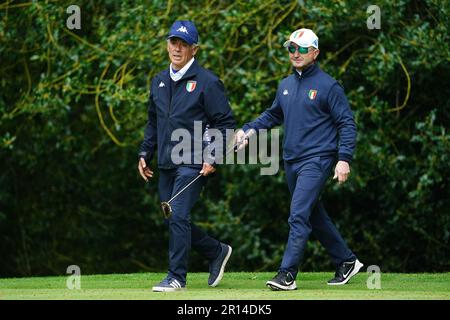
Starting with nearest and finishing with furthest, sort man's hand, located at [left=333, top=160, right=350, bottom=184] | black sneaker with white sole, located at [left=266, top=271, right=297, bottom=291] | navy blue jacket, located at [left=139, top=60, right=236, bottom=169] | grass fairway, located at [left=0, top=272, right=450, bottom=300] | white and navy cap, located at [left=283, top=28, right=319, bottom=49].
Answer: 1. grass fairway, located at [left=0, top=272, right=450, bottom=300]
2. black sneaker with white sole, located at [left=266, top=271, right=297, bottom=291]
3. man's hand, located at [left=333, top=160, right=350, bottom=184]
4. navy blue jacket, located at [left=139, top=60, right=236, bottom=169]
5. white and navy cap, located at [left=283, top=28, right=319, bottom=49]

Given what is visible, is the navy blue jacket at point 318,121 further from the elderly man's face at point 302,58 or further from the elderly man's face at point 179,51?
the elderly man's face at point 179,51

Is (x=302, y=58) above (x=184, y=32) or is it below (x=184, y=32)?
below

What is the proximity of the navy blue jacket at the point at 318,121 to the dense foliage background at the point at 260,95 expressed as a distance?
3737 mm

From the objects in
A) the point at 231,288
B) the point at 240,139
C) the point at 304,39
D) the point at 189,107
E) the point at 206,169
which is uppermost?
the point at 304,39

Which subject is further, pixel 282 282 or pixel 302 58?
pixel 302 58

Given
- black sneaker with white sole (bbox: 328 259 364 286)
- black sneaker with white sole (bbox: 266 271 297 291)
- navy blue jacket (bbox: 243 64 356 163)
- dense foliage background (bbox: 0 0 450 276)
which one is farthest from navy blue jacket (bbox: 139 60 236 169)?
dense foliage background (bbox: 0 0 450 276)

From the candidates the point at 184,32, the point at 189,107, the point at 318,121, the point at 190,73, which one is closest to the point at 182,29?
the point at 184,32

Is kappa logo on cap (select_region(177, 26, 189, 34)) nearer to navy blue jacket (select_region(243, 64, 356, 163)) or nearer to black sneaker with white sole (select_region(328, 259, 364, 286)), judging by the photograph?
navy blue jacket (select_region(243, 64, 356, 163))

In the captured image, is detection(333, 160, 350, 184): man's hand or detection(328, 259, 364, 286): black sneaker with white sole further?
detection(328, 259, 364, 286): black sneaker with white sole

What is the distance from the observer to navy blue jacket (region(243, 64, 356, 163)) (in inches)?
337

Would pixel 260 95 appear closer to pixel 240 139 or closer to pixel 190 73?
pixel 240 139

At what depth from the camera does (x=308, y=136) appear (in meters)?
8.62

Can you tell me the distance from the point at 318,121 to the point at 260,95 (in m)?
3.93

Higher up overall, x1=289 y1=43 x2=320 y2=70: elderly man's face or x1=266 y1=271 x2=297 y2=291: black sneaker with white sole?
x1=289 y1=43 x2=320 y2=70: elderly man's face
